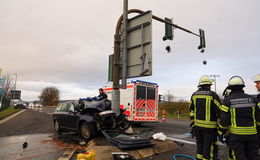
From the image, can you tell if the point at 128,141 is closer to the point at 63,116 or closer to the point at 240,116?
the point at 240,116

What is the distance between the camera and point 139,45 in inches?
206

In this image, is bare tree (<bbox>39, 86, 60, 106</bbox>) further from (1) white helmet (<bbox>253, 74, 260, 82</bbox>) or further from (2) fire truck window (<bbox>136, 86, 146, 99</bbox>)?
(1) white helmet (<bbox>253, 74, 260, 82</bbox>)

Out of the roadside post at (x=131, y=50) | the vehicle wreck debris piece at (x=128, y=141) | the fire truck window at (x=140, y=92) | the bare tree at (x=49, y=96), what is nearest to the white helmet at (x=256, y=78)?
the roadside post at (x=131, y=50)

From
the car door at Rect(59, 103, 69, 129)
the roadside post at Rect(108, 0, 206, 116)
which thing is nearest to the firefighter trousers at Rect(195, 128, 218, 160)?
the roadside post at Rect(108, 0, 206, 116)

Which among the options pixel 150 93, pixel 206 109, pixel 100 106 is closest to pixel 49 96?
pixel 150 93

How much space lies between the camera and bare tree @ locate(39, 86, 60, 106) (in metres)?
72.2

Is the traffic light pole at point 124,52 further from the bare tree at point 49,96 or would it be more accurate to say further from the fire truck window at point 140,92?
the bare tree at point 49,96

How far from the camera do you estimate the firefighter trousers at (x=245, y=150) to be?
2932mm

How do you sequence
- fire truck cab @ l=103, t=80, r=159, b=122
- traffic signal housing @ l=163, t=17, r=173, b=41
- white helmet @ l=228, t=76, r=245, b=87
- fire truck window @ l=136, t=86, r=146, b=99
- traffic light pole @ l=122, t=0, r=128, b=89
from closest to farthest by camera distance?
white helmet @ l=228, t=76, r=245, b=87, traffic light pole @ l=122, t=0, r=128, b=89, traffic signal housing @ l=163, t=17, r=173, b=41, fire truck cab @ l=103, t=80, r=159, b=122, fire truck window @ l=136, t=86, r=146, b=99

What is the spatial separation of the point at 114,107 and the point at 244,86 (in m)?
3.48

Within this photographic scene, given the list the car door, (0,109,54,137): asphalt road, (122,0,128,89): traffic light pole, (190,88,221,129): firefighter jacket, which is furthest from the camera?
(0,109,54,137): asphalt road

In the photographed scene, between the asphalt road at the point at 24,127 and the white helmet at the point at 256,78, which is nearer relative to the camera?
the white helmet at the point at 256,78

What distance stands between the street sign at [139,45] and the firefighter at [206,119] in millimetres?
1485

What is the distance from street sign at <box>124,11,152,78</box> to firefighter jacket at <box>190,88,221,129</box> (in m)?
1.52
